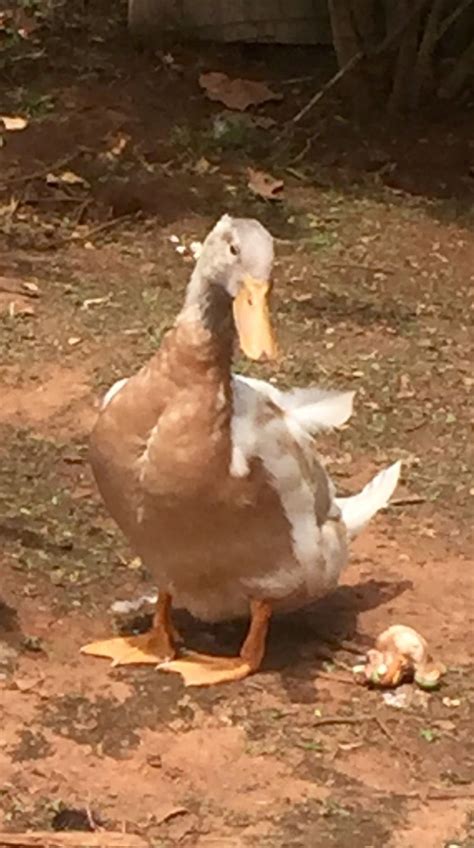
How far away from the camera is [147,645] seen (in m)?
3.52

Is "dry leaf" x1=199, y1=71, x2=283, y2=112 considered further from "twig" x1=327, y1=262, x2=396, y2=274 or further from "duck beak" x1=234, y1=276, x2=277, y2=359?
"duck beak" x1=234, y1=276, x2=277, y2=359

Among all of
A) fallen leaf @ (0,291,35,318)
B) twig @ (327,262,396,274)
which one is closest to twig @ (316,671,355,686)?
fallen leaf @ (0,291,35,318)

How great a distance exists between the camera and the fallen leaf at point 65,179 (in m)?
6.14

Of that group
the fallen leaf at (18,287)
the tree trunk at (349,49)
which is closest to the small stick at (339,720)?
the fallen leaf at (18,287)

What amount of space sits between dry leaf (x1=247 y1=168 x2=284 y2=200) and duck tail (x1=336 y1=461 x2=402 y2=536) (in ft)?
8.13

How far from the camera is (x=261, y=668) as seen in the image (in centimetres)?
351

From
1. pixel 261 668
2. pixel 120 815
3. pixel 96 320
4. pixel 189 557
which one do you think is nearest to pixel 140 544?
pixel 189 557

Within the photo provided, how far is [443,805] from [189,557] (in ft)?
2.09

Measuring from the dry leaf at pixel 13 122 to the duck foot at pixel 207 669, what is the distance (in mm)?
3435

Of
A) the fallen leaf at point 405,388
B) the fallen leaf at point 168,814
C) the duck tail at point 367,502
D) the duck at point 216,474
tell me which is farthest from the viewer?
the fallen leaf at point 405,388

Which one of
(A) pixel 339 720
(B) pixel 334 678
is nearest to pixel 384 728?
(A) pixel 339 720

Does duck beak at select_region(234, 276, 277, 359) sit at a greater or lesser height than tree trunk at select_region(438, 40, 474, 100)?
greater

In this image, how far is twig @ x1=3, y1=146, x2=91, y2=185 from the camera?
6.16 m

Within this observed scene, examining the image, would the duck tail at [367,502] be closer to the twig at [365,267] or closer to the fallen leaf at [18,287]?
the fallen leaf at [18,287]
